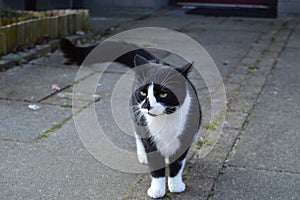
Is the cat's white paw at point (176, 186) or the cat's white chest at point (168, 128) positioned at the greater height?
the cat's white chest at point (168, 128)

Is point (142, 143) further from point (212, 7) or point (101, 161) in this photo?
point (212, 7)

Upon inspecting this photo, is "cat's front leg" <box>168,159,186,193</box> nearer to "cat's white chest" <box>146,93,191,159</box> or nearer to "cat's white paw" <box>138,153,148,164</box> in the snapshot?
"cat's white chest" <box>146,93,191,159</box>

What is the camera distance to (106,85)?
207 inches

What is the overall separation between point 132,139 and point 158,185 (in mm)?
907

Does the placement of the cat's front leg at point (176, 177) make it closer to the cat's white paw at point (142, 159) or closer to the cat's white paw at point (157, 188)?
the cat's white paw at point (157, 188)

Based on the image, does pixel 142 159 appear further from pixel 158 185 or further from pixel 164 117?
pixel 164 117

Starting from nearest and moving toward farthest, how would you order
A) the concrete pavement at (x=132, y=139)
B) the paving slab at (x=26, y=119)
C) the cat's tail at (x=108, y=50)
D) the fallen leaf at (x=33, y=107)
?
the concrete pavement at (x=132, y=139)
the cat's tail at (x=108, y=50)
the paving slab at (x=26, y=119)
the fallen leaf at (x=33, y=107)

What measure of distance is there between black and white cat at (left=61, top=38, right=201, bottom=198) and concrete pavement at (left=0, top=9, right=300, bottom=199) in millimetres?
142

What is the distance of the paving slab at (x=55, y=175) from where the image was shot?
302 centimetres

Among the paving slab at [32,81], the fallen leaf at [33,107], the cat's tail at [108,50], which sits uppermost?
the cat's tail at [108,50]

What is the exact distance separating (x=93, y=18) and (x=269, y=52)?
354 cm

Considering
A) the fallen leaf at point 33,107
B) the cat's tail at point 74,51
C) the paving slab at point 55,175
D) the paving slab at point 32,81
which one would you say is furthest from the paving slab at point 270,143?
the paving slab at point 32,81

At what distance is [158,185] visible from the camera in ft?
9.76

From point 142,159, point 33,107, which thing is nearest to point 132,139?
point 142,159
